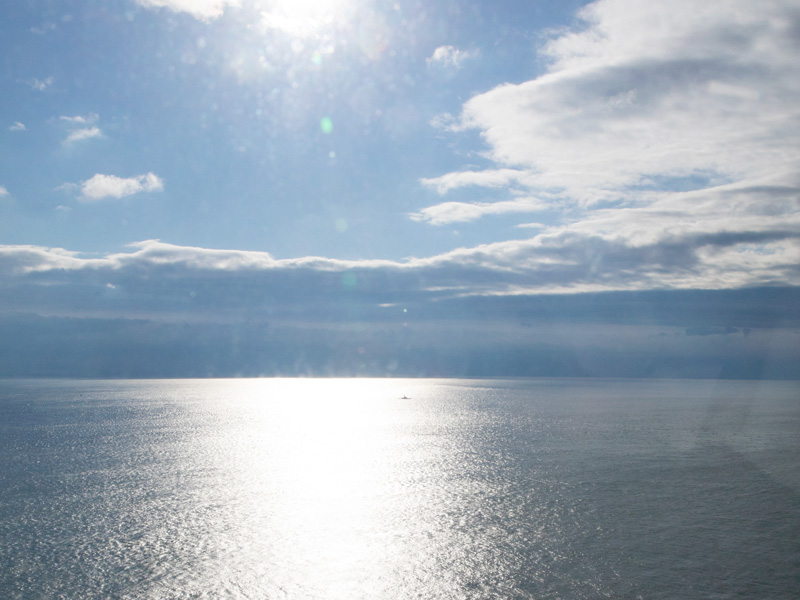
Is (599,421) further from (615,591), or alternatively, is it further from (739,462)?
(615,591)

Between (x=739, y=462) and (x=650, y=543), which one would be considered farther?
(x=739, y=462)

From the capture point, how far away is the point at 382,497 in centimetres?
4803

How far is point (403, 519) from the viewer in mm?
40469

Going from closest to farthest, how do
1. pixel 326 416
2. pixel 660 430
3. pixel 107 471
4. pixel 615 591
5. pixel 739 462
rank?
pixel 615 591, pixel 107 471, pixel 739 462, pixel 660 430, pixel 326 416

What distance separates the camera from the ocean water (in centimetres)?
2795

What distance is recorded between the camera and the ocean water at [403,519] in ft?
91.7

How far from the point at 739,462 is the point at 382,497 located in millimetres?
38857

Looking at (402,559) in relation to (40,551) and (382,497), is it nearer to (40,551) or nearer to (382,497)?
(382,497)

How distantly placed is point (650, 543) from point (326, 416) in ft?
392

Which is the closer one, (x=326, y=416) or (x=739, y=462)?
(x=739, y=462)

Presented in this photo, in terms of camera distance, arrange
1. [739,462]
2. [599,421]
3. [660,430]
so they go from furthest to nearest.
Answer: [599,421], [660,430], [739,462]

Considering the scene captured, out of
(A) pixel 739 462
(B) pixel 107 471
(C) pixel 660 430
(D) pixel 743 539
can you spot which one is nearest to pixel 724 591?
(D) pixel 743 539

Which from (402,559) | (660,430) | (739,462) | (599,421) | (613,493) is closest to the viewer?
(402,559)

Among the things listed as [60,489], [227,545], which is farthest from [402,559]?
[60,489]
